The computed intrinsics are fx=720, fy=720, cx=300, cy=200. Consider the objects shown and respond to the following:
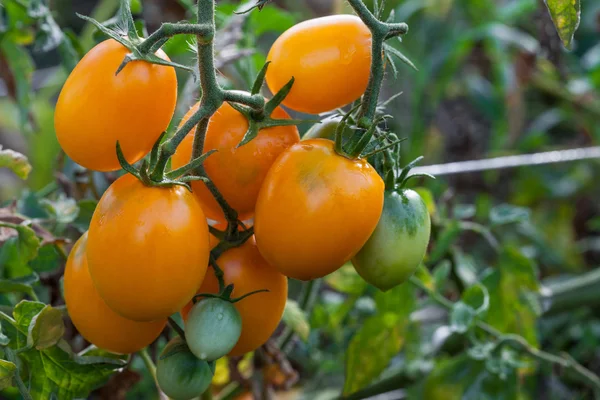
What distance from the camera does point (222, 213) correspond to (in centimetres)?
59

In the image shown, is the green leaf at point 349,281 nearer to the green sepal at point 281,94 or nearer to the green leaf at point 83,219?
the green leaf at point 83,219

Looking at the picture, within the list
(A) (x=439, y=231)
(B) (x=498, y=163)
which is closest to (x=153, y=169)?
(A) (x=439, y=231)

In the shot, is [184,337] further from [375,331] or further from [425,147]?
[425,147]

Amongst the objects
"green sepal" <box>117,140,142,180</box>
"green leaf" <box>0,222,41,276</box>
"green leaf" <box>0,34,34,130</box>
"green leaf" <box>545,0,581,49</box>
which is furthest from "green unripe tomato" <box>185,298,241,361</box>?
"green leaf" <box>0,34,34,130</box>

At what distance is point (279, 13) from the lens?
1112mm

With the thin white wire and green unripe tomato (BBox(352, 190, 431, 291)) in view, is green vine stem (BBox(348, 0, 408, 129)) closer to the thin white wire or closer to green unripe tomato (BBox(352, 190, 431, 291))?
green unripe tomato (BBox(352, 190, 431, 291))

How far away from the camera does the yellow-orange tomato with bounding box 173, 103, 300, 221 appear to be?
558 mm

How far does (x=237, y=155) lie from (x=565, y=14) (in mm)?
284

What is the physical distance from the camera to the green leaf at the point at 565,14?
571mm

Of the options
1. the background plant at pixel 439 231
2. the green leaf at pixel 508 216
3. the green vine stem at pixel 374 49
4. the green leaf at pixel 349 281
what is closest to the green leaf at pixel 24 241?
the background plant at pixel 439 231

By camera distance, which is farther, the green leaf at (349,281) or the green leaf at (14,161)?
the green leaf at (349,281)

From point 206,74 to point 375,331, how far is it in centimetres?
54

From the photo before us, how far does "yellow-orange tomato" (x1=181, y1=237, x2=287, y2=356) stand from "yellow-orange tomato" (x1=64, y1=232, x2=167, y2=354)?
5cm

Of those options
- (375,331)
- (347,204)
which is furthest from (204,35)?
(375,331)
